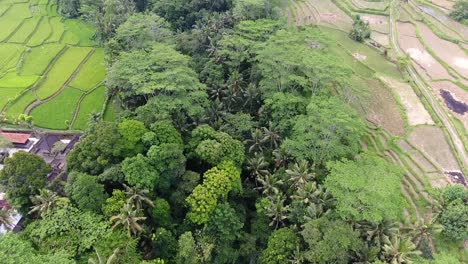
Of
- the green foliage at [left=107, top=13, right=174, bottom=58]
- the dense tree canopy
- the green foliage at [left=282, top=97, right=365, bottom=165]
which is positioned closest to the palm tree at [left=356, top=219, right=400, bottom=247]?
the dense tree canopy

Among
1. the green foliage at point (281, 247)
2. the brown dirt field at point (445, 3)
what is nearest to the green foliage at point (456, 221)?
the green foliage at point (281, 247)

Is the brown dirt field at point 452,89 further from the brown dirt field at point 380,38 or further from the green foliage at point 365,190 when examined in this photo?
the green foliage at point 365,190

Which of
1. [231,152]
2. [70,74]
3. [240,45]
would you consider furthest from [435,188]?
[70,74]

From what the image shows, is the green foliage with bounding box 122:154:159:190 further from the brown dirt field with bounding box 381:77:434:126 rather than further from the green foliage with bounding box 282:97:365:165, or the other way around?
the brown dirt field with bounding box 381:77:434:126

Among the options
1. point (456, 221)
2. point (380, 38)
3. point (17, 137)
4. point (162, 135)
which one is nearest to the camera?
point (456, 221)

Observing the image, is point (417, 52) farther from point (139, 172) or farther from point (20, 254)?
point (20, 254)

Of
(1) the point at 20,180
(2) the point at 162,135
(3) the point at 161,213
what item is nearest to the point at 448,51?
(2) the point at 162,135
